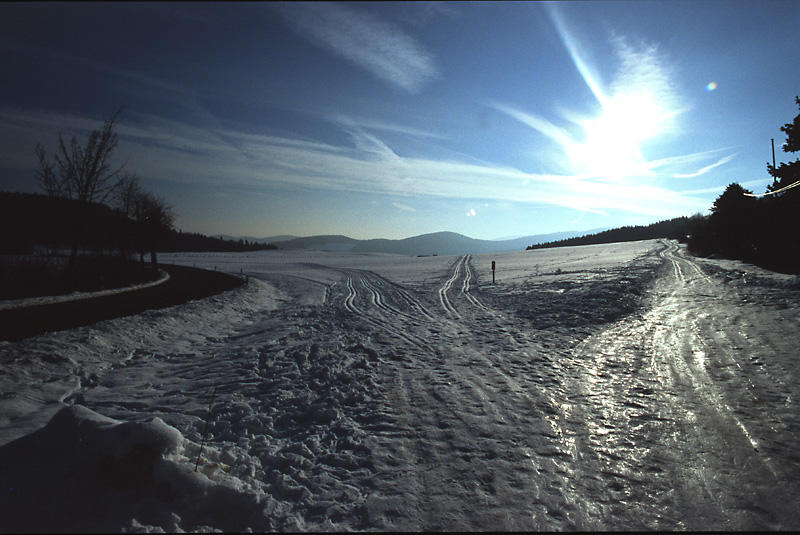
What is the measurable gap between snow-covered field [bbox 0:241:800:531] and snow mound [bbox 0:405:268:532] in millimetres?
16

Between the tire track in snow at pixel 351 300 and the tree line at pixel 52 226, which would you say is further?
the tree line at pixel 52 226

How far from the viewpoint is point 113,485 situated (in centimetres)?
306

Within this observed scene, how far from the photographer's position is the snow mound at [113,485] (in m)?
2.79

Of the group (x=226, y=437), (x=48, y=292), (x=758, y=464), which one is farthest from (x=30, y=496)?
(x=48, y=292)

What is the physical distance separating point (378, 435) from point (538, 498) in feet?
6.54

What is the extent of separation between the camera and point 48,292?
46.6 feet

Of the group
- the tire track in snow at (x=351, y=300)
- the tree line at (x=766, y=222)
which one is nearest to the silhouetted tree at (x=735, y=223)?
the tree line at (x=766, y=222)

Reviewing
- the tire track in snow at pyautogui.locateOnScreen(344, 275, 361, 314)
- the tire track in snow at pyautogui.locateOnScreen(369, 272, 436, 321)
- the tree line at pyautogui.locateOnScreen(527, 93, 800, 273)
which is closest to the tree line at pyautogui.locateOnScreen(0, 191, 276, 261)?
the tire track in snow at pyautogui.locateOnScreen(344, 275, 361, 314)

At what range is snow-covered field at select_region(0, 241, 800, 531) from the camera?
3109 mm

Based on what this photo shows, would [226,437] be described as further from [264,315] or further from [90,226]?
[90,226]

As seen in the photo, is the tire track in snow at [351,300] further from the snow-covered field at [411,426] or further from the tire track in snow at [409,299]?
the snow-covered field at [411,426]

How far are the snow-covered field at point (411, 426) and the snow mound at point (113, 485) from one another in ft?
0.05

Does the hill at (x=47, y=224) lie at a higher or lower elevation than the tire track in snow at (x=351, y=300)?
higher

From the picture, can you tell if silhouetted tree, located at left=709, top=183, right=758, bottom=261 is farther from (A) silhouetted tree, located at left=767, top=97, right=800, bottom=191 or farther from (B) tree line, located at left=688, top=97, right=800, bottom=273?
(A) silhouetted tree, located at left=767, top=97, right=800, bottom=191
